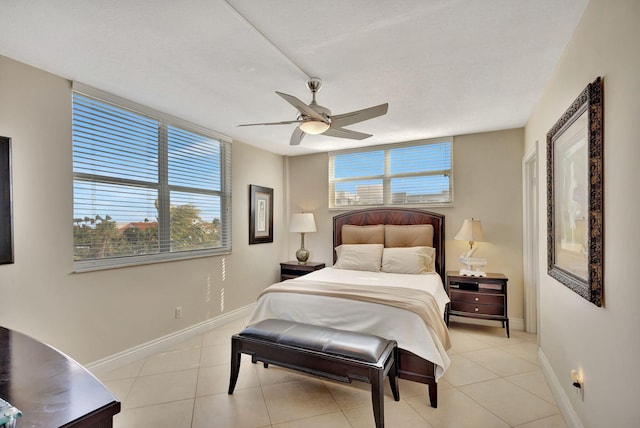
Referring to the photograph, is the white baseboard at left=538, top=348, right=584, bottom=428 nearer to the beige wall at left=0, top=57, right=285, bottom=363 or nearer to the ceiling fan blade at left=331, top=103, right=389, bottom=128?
the ceiling fan blade at left=331, top=103, right=389, bottom=128

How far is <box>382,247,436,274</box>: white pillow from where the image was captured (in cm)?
388

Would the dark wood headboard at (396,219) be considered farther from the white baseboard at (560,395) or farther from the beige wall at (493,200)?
the white baseboard at (560,395)

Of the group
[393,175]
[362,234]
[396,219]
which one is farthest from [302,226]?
[393,175]

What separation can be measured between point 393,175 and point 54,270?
4102 millimetres

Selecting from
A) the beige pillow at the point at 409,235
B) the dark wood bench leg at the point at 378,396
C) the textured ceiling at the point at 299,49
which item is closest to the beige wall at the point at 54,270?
the textured ceiling at the point at 299,49

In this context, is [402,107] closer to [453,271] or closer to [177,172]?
[453,271]

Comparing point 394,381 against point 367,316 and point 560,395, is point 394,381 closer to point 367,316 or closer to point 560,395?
point 367,316

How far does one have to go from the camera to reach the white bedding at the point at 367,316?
7.79 feet

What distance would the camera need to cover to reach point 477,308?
380 cm

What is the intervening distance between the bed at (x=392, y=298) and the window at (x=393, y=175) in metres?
0.32

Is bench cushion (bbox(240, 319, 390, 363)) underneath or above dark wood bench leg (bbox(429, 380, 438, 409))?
above

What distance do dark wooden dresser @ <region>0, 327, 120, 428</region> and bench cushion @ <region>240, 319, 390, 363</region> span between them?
1.45 meters

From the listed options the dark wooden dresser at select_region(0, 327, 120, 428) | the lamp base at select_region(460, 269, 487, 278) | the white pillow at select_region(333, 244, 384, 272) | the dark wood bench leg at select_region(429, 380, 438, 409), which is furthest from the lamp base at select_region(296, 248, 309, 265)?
the dark wooden dresser at select_region(0, 327, 120, 428)

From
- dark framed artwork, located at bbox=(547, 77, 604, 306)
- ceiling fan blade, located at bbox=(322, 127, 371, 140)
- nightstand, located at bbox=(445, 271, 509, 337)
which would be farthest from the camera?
nightstand, located at bbox=(445, 271, 509, 337)
